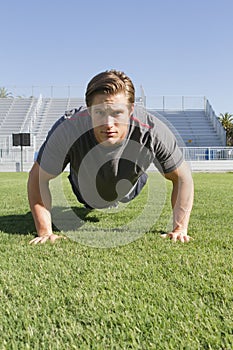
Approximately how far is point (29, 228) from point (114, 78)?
1352 millimetres

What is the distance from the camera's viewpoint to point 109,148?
238 centimetres

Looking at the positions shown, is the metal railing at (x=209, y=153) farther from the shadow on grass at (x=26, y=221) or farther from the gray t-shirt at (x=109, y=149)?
the gray t-shirt at (x=109, y=149)

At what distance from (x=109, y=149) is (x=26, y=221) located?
4.21ft

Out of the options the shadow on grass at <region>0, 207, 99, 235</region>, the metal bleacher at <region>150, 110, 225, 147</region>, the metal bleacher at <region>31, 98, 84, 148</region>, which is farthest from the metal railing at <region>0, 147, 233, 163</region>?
the shadow on grass at <region>0, 207, 99, 235</region>

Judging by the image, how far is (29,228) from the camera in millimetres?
2932

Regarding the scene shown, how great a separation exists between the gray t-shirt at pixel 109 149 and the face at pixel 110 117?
0.08 meters

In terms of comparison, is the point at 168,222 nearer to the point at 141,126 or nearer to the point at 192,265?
the point at 141,126

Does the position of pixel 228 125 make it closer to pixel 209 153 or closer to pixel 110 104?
pixel 209 153

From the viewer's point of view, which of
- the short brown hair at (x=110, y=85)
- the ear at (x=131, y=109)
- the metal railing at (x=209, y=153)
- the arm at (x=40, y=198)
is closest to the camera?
the short brown hair at (x=110, y=85)

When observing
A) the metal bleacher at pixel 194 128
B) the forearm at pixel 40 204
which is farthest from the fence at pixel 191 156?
the forearm at pixel 40 204

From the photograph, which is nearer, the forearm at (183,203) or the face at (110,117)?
the face at (110,117)

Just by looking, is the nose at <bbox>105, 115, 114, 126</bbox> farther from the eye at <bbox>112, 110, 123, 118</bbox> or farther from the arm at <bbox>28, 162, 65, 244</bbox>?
the arm at <bbox>28, 162, 65, 244</bbox>

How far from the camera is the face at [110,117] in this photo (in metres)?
2.14

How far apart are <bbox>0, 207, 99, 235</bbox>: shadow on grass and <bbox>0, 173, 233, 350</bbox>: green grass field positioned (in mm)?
331
